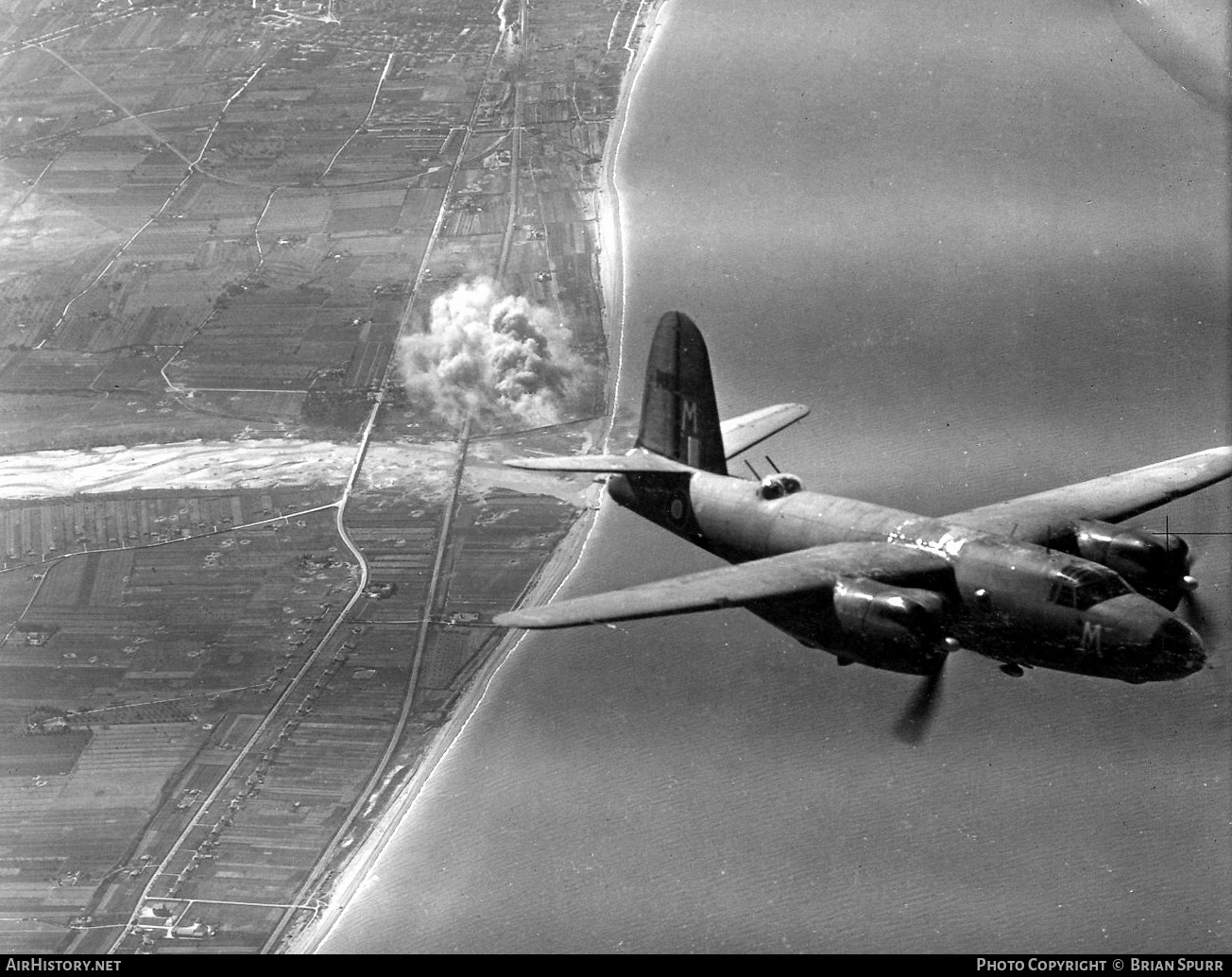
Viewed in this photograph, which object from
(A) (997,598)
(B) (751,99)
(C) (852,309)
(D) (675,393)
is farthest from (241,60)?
(A) (997,598)

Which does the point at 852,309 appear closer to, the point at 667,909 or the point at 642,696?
the point at 642,696

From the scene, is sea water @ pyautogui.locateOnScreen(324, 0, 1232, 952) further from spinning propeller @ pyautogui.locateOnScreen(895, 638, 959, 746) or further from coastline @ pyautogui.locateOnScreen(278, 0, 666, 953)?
spinning propeller @ pyautogui.locateOnScreen(895, 638, 959, 746)

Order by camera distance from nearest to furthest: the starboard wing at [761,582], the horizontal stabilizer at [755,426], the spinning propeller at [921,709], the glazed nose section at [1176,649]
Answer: the glazed nose section at [1176,649] → the spinning propeller at [921,709] → the starboard wing at [761,582] → the horizontal stabilizer at [755,426]

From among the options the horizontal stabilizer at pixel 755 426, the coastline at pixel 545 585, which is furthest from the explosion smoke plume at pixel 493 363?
the horizontal stabilizer at pixel 755 426

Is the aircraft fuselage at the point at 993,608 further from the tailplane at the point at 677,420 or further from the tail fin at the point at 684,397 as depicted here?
the tailplane at the point at 677,420

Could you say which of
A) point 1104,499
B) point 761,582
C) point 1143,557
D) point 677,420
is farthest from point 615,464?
point 1143,557

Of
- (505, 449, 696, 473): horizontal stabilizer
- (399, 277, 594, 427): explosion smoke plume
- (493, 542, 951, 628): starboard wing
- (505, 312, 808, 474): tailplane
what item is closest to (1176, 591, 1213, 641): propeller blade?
(493, 542, 951, 628): starboard wing
